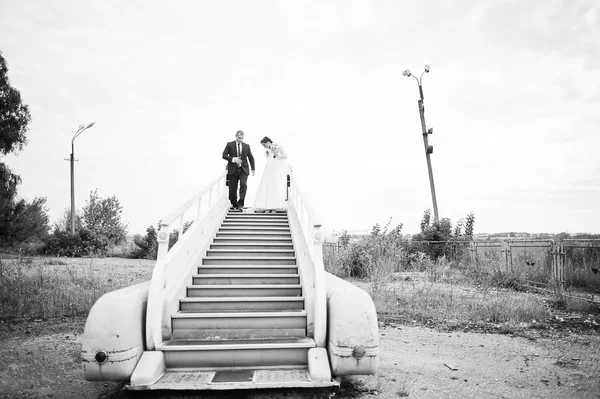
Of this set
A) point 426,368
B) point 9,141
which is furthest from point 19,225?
point 426,368

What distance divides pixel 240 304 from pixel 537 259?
15.2 m

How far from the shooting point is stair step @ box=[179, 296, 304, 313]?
5.77 meters

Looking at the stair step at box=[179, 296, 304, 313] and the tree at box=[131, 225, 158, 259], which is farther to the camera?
the tree at box=[131, 225, 158, 259]

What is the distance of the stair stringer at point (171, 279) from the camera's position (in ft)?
15.6

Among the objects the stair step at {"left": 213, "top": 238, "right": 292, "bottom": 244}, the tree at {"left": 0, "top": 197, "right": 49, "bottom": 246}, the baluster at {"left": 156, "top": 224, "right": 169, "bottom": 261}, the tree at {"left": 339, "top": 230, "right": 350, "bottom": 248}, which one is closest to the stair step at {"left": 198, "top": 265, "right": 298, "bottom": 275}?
the stair step at {"left": 213, "top": 238, "right": 292, "bottom": 244}

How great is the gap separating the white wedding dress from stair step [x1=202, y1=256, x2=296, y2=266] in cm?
513

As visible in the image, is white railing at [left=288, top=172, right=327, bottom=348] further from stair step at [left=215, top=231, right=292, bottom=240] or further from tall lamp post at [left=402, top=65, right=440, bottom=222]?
tall lamp post at [left=402, top=65, right=440, bottom=222]

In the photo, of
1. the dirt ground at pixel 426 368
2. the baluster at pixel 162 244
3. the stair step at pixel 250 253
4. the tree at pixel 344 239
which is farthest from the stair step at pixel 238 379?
the tree at pixel 344 239

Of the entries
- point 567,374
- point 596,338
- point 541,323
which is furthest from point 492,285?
point 567,374

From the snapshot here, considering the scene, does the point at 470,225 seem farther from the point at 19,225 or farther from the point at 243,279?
the point at 19,225

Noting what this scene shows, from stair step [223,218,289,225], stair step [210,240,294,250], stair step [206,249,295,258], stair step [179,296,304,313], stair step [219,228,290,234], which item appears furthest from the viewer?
stair step [223,218,289,225]

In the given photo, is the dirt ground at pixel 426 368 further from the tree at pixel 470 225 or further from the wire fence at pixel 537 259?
the tree at pixel 470 225

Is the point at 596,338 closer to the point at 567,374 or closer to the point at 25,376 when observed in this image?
the point at 567,374

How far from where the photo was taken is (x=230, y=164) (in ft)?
34.5
